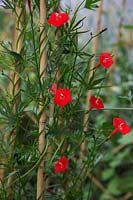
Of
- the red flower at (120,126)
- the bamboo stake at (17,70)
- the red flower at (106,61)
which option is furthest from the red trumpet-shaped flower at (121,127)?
the bamboo stake at (17,70)

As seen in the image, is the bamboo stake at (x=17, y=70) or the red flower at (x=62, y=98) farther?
the bamboo stake at (x=17, y=70)

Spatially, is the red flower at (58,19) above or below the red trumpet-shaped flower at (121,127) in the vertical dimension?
above

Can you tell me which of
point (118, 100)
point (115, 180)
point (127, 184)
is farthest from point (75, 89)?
point (118, 100)

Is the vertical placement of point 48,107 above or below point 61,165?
above

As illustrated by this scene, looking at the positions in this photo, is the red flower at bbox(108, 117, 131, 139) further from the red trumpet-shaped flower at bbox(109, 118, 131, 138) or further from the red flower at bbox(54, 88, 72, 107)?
the red flower at bbox(54, 88, 72, 107)

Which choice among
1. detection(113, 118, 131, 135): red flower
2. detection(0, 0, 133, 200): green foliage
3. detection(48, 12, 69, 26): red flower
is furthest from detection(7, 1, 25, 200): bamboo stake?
detection(113, 118, 131, 135): red flower

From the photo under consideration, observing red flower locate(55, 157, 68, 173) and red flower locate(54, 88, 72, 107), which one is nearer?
red flower locate(54, 88, 72, 107)

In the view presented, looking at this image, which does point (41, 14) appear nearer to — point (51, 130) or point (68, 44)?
point (68, 44)

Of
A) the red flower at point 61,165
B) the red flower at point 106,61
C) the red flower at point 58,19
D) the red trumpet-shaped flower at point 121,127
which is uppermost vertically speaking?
the red flower at point 58,19

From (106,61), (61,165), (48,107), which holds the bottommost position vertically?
(61,165)

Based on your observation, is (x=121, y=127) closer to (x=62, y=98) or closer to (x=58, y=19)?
(x=62, y=98)

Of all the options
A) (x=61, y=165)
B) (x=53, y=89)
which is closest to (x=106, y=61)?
(x=53, y=89)

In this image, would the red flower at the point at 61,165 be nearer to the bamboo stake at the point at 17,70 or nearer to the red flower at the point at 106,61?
the bamboo stake at the point at 17,70

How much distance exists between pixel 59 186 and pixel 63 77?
351mm
